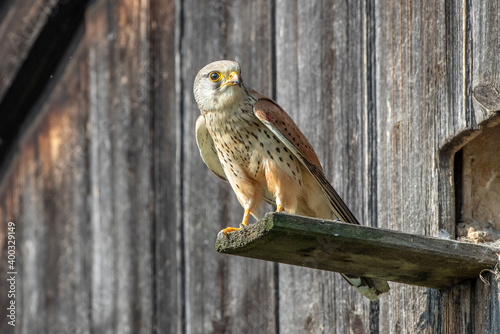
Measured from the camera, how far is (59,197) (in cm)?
469

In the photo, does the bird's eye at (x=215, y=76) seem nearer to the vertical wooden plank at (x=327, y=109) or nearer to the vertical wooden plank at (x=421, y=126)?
the vertical wooden plank at (x=327, y=109)

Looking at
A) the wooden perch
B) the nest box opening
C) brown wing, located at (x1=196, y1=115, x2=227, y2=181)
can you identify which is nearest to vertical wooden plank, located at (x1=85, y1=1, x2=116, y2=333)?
brown wing, located at (x1=196, y1=115, x2=227, y2=181)

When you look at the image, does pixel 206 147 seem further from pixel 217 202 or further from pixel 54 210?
pixel 54 210

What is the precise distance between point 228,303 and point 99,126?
1.42 meters

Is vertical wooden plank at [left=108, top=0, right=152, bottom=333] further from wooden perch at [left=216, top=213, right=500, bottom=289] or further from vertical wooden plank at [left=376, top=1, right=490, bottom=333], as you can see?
wooden perch at [left=216, top=213, right=500, bottom=289]

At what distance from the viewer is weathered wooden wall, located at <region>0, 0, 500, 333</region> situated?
265cm

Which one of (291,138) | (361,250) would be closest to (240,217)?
(291,138)

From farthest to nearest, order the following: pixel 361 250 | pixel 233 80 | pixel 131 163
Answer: pixel 131 163, pixel 233 80, pixel 361 250

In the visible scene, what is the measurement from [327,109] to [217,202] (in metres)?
0.85

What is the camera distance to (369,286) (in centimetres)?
267

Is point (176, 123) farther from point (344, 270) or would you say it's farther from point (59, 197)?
point (344, 270)

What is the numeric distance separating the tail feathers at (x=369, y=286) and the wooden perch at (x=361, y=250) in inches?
4.6

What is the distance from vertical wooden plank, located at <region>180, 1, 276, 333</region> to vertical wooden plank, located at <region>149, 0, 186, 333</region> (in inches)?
2.1

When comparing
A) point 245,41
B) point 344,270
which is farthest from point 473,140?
point 245,41
